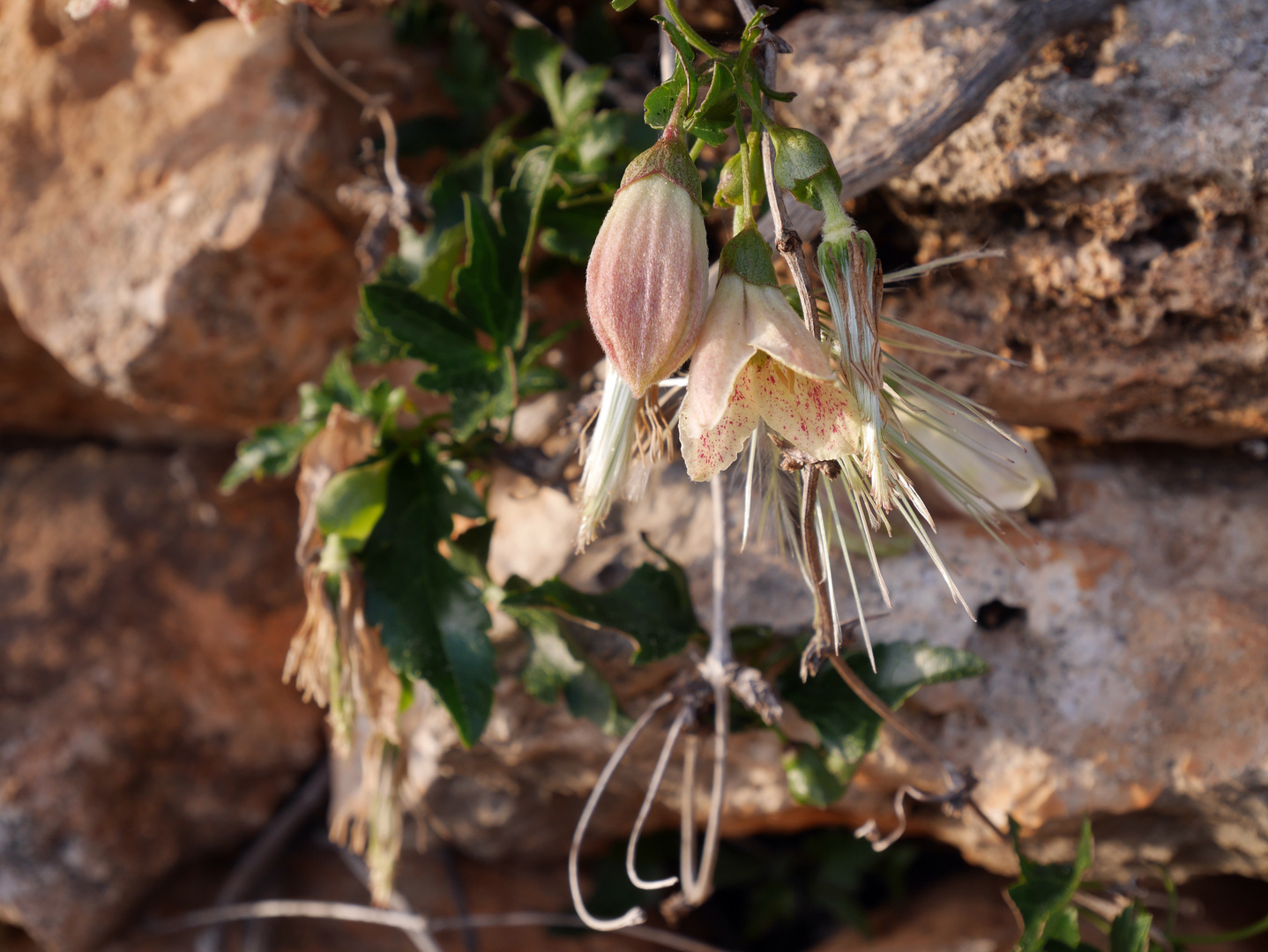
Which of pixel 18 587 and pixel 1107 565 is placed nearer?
pixel 1107 565

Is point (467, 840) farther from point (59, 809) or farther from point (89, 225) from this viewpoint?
point (89, 225)

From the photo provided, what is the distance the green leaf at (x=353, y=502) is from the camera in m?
1.16

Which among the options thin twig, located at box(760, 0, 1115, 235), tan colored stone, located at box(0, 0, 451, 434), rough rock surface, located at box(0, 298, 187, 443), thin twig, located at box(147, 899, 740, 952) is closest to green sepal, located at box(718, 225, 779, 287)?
thin twig, located at box(760, 0, 1115, 235)

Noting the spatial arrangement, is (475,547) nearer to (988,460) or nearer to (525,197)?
(525,197)

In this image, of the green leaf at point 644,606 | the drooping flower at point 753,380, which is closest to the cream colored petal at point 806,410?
the drooping flower at point 753,380

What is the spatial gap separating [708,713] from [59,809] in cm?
127

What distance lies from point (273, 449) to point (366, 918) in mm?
907

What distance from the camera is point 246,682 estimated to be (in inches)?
71.3

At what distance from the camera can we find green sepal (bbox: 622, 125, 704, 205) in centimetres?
71

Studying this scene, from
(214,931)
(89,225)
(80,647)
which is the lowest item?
(214,931)

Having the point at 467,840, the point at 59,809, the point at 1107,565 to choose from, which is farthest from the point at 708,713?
the point at 59,809

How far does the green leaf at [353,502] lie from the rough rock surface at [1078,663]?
0.93 ft

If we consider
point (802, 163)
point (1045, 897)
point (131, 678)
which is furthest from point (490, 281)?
point (131, 678)

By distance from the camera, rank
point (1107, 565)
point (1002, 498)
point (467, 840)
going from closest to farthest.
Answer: point (1002, 498) → point (1107, 565) → point (467, 840)
